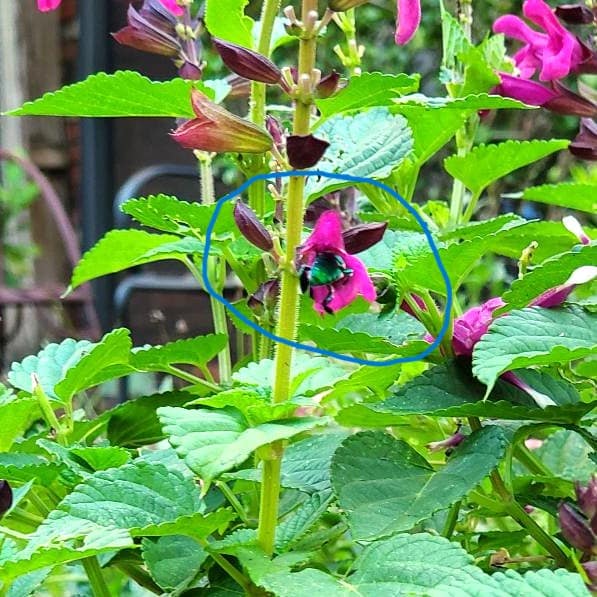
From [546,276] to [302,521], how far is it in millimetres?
133

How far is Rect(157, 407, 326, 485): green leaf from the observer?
27cm

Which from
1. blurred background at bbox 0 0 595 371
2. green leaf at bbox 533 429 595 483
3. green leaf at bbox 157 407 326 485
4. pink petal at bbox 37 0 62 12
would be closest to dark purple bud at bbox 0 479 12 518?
green leaf at bbox 157 407 326 485

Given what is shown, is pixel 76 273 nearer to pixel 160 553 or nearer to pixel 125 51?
pixel 160 553

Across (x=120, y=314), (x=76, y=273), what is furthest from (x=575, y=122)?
(x=76, y=273)

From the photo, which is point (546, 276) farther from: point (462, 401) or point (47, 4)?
point (47, 4)

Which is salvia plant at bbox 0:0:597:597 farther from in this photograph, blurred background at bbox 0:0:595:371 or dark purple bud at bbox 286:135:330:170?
blurred background at bbox 0:0:595:371

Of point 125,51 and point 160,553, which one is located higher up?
point 125,51

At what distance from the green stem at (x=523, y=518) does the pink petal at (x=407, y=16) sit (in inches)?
6.3

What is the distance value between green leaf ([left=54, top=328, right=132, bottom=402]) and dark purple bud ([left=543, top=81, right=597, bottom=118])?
28 cm

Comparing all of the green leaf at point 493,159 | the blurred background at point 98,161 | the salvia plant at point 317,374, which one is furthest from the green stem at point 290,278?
the blurred background at point 98,161

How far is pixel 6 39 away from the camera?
309 cm

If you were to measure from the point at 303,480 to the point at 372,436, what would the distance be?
4 cm

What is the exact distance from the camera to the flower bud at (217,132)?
0.31m

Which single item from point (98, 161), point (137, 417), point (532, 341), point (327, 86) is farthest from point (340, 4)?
point (98, 161)
